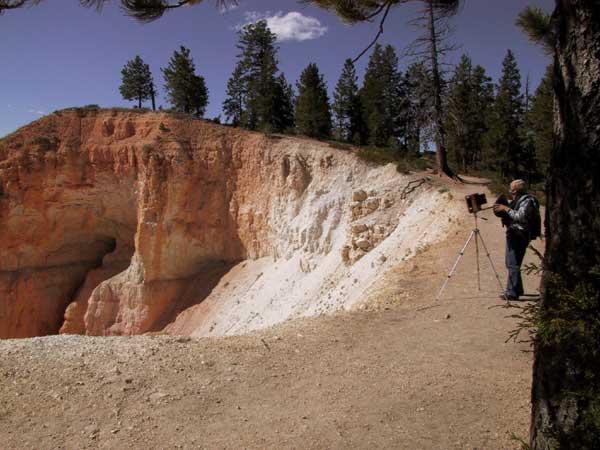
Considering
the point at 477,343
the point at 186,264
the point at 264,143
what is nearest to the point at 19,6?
the point at 477,343

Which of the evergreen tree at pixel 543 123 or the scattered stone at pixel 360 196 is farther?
the evergreen tree at pixel 543 123

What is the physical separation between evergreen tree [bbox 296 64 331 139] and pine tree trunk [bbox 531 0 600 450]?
1044 inches

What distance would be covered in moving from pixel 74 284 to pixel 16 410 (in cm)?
2574

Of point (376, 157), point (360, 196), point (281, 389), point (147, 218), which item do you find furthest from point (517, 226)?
point (147, 218)

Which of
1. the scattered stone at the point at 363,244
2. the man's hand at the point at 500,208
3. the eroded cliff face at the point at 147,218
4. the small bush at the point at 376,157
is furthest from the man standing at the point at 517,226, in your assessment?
the eroded cliff face at the point at 147,218

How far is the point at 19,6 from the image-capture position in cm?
455

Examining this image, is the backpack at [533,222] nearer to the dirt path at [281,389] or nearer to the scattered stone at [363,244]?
the dirt path at [281,389]

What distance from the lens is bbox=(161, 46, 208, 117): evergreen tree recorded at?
1249 inches

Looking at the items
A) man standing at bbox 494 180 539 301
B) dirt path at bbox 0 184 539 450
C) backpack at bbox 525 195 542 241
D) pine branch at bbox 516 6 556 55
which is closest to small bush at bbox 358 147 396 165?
pine branch at bbox 516 6 556 55

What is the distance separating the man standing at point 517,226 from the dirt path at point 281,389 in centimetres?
81

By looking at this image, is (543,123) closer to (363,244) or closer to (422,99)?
(422,99)

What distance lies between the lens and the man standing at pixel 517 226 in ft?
23.1

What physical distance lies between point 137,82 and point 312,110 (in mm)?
16228

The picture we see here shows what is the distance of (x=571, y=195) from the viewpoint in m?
2.57
